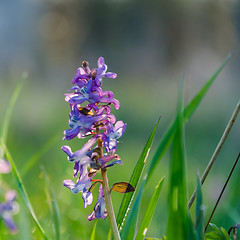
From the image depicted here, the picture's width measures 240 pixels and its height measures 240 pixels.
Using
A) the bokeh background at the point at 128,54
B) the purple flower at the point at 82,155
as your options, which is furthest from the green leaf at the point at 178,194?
the bokeh background at the point at 128,54

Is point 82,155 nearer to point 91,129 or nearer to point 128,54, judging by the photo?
point 91,129

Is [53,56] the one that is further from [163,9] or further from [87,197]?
[87,197]

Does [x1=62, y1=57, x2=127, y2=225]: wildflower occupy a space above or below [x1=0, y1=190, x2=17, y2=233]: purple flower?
above

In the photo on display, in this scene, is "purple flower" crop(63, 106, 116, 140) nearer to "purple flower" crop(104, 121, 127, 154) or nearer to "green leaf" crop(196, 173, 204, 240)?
"purple flower" crop(104, 121, 127, 154)

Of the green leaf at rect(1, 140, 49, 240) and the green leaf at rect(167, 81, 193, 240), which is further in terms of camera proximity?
the green leaf at rect(1, 140, 49, 240)

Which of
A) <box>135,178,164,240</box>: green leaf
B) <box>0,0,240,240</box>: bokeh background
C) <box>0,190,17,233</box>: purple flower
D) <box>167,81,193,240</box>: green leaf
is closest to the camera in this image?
<box>167,81,193,240</box>: green leaf

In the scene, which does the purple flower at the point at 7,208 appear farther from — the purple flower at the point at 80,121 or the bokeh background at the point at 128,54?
the bokeh background at the point at 128,54

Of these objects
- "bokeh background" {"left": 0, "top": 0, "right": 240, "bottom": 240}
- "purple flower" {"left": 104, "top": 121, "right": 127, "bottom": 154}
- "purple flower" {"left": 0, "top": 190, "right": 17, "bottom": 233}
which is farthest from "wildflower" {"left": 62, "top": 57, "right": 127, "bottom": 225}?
"bokeh background" {"left": 0, "top": 0, "right": 240, "bottom": 240}

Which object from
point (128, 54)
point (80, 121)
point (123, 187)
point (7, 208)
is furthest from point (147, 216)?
point (128, 54)
